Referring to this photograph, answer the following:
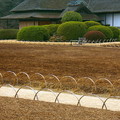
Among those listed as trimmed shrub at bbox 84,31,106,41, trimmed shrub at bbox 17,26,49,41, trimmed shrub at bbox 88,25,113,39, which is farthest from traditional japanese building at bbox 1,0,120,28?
trimmed shrub at bbox 84,31,106,41

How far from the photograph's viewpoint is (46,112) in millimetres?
6418

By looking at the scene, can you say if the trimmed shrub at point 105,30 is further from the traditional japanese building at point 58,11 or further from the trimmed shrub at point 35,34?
the traditional japanese building at point 58,11

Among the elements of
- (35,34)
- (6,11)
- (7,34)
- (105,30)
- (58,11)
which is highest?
(6,11)

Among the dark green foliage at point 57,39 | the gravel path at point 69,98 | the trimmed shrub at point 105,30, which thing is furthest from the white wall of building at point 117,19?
the gravel path at point 69,98

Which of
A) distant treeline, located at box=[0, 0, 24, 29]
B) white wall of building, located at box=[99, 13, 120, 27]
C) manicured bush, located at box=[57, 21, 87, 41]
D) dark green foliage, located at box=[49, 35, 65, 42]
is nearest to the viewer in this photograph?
dark green foliage, located at box=[49, 35, 65, 42]

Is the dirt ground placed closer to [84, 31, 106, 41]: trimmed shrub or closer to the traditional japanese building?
[84, 31, 106, 41]: trimmed shrub

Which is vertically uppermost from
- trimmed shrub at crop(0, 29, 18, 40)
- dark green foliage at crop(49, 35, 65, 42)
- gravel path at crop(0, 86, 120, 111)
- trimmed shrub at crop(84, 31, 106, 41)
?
trimmed shrub at crop(0, 29, 18, 40)

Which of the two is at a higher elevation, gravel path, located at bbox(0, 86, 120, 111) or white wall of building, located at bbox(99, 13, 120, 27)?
white wall of building, located at bbox(99, 13, 120, 27)

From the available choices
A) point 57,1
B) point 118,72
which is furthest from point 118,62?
point 57,1

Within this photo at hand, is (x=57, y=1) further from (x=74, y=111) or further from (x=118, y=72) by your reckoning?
(x=74, y=111)

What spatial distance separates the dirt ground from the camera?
6.07 meters

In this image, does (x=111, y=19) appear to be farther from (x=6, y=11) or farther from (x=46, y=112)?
(x=46, y=112)

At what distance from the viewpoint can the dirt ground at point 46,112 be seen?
6.07 metres

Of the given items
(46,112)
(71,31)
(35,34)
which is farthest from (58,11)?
(46,112)
